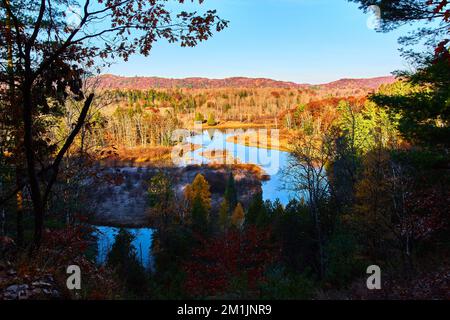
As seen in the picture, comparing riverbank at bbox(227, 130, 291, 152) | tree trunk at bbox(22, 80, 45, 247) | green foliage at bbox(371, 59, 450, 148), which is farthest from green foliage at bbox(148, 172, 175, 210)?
riverbank at bbox(227, 130, 291, 152)

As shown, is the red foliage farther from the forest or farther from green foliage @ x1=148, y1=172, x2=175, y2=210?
green foliage @ x1=148, y1=172, x2=175, y2=210

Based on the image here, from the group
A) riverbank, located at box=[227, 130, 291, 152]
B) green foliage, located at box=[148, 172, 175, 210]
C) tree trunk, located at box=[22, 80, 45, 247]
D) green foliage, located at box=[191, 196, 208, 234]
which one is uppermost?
tree trunk, located at box=[22, 80, 45, 247]

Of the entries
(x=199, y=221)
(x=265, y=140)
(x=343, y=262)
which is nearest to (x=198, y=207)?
(x=199, y=221)

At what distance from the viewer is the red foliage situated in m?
14.8

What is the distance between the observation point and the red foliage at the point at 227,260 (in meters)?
14.8

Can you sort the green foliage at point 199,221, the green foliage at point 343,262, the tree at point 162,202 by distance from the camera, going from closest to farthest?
1. the green foliage at point 343,262
2. the green foliage at point 199,221
3. the tree at point 162,202

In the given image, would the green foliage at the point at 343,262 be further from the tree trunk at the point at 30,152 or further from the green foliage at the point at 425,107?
the tree trunk at the point at 30,152

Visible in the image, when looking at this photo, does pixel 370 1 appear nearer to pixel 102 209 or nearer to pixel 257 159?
pixel 102 209

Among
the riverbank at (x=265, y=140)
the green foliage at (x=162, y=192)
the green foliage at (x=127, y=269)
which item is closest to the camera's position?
the green foliage at (x=127, y=269)

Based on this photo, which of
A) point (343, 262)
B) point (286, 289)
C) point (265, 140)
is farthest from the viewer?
point (265, 140)

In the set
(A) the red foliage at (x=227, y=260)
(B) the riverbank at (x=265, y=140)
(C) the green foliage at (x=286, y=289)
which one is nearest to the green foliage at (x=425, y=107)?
(C) the green foliage at (x=286, y=289)

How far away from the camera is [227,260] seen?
16312 mm

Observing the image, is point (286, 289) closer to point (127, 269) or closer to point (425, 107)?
point (425, 107)

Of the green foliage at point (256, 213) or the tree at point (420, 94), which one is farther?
the green foliage at point (256, 213)
